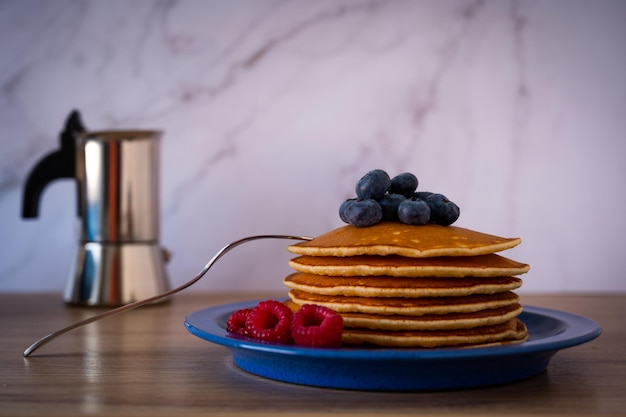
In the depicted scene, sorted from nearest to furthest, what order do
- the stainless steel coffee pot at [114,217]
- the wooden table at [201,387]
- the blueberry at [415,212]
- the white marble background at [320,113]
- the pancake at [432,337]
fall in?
the wooden table at [201,387]
the pancake at [432,337]
the blueberry at [415,212]
the stainless steel coffee pot at [114,217]
the white marble background at [320,113]

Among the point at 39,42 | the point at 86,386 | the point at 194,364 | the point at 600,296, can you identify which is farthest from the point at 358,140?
the point at 86,386

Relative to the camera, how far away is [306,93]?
199cm

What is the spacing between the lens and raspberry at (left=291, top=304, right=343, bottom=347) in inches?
34.4

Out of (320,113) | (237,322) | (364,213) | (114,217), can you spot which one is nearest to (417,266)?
(364,213)

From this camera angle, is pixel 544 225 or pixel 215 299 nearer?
pixel 215 299

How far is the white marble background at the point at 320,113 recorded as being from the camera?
1980 millimetres

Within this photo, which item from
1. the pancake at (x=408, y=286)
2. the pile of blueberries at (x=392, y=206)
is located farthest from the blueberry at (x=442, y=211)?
the pancake at (x=408, y=286)

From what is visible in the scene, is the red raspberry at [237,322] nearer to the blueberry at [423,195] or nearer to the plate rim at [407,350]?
the plate rim at [407,350]

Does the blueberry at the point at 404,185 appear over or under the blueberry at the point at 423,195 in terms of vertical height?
over

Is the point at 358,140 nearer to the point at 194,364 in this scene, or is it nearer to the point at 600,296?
the point at 600,296

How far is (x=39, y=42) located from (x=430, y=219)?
1.36 metres

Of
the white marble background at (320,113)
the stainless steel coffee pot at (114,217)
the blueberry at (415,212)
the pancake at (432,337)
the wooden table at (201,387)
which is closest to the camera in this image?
the wooden table at (201,387)

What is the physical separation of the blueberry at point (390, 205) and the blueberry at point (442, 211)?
0.04m

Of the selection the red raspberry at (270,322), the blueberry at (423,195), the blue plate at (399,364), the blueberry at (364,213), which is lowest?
the blue plate at (399,364)
